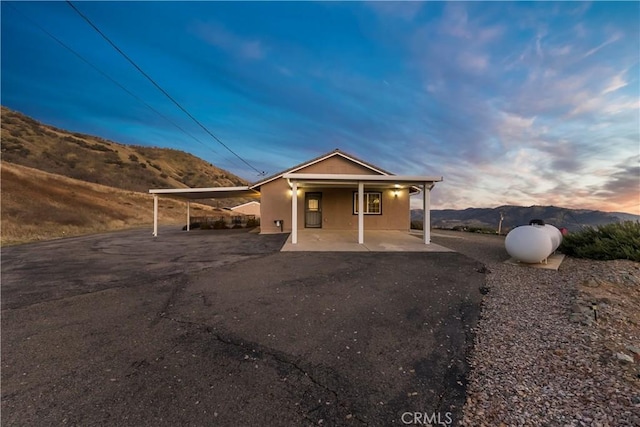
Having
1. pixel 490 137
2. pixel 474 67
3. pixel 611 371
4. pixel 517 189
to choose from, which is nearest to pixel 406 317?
pixel 611 371

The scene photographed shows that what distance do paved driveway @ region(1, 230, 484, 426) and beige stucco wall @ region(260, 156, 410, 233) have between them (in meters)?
8.55

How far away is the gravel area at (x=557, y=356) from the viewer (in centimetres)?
211

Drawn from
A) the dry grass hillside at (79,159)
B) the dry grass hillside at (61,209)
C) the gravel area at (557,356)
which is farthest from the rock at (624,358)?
the dry grass hillside at (79,159)

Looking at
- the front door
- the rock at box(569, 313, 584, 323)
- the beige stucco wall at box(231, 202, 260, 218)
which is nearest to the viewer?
the rock at box(569, 313, 584, 323)

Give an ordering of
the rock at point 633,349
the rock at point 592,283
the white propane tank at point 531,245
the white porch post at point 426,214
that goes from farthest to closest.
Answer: the white porch post at point 426,214
the white propane tank at point 531,245
the rock at point 592,283
the rock at point 633,349

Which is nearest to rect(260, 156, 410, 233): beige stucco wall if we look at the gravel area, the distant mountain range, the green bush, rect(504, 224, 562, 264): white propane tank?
the distant mountain range

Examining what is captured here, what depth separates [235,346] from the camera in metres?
3.14

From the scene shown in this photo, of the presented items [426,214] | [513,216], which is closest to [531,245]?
[426,214]

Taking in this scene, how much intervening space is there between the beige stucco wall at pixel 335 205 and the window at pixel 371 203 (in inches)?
7.8

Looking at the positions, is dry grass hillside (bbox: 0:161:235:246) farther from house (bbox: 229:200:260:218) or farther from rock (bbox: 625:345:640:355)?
rock (bbox: 625:345:640:355)

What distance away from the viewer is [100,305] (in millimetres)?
4434

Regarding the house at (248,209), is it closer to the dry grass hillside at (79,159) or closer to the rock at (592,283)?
the dry grass hillside at (79,159)

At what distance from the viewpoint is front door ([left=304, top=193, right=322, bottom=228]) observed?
49.9 feet

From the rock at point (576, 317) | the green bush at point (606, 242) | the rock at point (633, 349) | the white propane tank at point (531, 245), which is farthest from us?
the green bush at point (606, 242)
